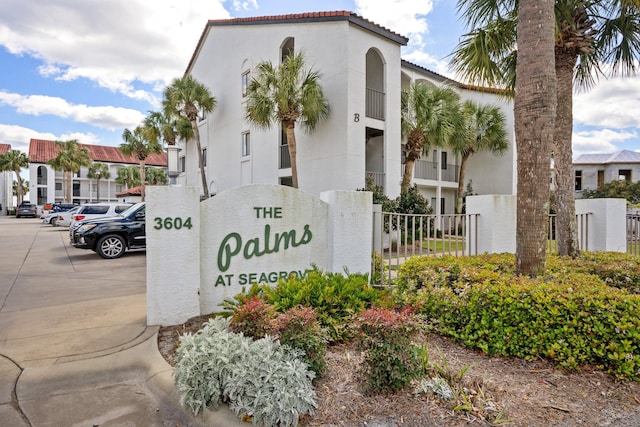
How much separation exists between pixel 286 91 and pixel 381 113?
4.34m

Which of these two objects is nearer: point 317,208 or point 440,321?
point 440,321

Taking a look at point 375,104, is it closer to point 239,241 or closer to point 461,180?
point 461,180

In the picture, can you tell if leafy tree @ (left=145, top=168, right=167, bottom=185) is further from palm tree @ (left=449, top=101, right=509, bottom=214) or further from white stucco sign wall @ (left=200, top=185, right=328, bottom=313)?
white stucco sign wall @ (left=200, top=185, right=328, bottom=313)

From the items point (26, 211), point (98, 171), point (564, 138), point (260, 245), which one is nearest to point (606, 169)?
point (564, 138)

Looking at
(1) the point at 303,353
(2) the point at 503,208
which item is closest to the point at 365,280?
(1) the point at 303,353

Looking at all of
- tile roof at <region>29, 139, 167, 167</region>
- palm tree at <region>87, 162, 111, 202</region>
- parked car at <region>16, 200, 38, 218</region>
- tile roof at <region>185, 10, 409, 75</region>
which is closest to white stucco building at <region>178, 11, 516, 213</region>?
tile roof at <region>185, 10, 409, 75</region>

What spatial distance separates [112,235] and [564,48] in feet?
42.6

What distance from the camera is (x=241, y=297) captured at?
13.6 feet

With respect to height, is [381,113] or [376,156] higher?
[381,113]

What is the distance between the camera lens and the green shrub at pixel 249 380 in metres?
2.77

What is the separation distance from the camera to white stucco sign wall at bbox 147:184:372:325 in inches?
195

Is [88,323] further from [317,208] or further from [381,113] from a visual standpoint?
[381,113]

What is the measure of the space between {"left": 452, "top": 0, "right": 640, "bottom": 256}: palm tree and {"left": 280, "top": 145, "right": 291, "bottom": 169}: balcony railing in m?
10.3

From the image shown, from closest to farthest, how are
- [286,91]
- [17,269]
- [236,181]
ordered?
[17,269] → [286,91] → [236,181]
